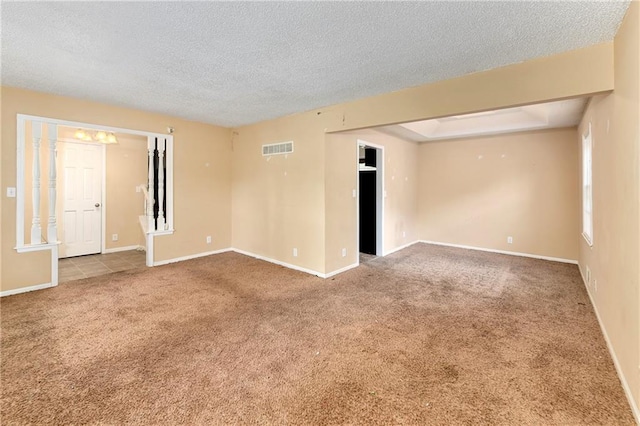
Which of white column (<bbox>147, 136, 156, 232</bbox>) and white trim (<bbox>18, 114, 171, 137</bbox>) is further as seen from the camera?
white column (<bbox>147, 136, 156, 232</bbox>)

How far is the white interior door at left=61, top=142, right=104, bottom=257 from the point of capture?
511 centimetres

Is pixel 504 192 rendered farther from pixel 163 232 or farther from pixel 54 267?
pixel 54 267

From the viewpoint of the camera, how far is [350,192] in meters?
4.53

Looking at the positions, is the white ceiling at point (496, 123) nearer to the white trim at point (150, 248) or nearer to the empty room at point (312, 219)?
the empty room at point (312, 219)

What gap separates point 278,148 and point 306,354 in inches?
133

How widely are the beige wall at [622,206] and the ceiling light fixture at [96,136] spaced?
269 inches

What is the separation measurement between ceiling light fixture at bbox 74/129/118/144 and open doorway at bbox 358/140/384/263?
4712mm

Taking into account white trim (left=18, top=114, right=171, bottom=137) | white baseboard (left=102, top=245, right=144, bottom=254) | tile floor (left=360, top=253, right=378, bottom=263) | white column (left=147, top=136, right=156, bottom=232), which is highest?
white trim (left=18, top=114, right=171, bottom=137)

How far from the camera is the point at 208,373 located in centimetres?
196

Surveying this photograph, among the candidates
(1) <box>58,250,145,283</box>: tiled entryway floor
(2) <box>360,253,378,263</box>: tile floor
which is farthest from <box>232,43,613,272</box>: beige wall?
(1) <box>58,250,145,283</box>: tiled entryway floor

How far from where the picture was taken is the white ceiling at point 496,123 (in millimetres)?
3963

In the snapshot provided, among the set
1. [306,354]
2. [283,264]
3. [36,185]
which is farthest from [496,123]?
[36,185]

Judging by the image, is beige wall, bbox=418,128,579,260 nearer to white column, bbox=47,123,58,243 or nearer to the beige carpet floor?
the beige carpet floor

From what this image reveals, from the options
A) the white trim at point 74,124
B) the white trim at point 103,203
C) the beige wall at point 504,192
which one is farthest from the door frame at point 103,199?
the beige wall at point 504,192
